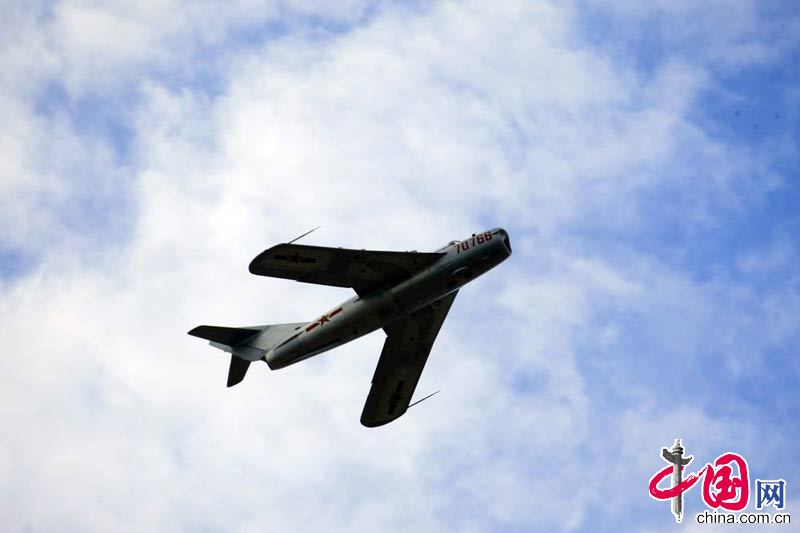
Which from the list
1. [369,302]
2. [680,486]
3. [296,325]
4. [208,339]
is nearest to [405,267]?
[369,302]

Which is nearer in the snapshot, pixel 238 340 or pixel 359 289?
pixel 359 289

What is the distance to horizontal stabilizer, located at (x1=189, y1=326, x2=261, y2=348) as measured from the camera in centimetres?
5762

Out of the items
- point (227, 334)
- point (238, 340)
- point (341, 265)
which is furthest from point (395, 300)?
point (227, 334)

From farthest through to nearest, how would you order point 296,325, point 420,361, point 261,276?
point 420,361 < point 296,325 < point 261,276

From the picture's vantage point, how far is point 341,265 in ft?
171

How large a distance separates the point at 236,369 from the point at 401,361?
9.33 m

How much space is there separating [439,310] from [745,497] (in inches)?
728

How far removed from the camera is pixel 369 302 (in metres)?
53.5

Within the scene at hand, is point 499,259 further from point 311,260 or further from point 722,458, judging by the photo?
point 722,458

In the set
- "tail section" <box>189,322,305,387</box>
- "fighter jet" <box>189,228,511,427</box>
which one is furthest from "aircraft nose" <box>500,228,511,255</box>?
"tail section" <box>189,322,305,387</box>

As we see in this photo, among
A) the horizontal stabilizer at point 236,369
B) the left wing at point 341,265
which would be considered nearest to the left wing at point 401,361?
the left wing at point 341,265

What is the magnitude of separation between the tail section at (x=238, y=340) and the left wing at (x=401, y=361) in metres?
6.38

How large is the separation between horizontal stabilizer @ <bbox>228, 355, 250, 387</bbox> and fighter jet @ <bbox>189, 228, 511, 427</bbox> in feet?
0.18

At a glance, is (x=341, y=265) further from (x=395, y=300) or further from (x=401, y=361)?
(x=401, y=361)
